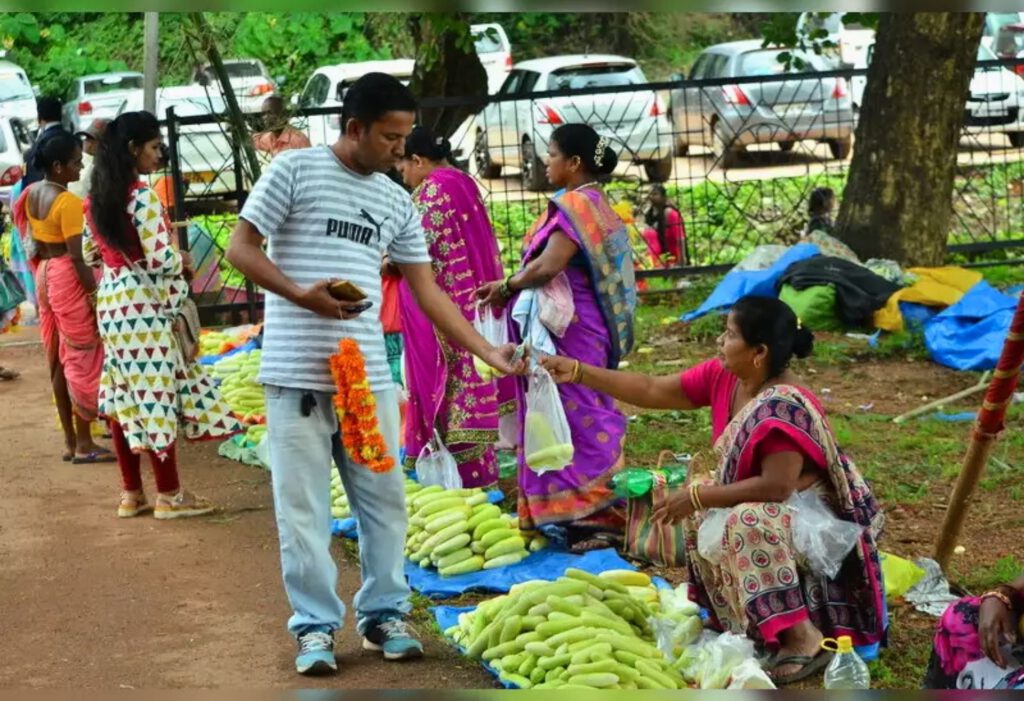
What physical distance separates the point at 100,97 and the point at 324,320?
1795cm

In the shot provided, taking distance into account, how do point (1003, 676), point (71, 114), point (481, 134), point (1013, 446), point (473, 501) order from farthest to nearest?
1. point (71, 114)
2. point (481, 134)
3. point (1013, 446)
4. point (473, 501)
5. point (1003, 676)

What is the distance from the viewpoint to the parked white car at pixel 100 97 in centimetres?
2070

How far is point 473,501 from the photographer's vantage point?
6.41m

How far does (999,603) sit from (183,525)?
444 centimetres

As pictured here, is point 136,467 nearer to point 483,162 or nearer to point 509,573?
point 509,573

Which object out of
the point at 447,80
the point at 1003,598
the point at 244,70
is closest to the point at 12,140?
the point at 244,70

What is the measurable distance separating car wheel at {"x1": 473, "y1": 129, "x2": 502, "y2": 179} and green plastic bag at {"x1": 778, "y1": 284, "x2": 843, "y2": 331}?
3.62 m

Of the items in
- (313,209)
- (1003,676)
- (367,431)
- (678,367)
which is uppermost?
(313,209)

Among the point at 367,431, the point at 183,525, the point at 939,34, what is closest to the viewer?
the point at 367,431

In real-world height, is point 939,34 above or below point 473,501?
above

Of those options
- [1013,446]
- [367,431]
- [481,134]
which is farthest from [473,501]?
[481,134]

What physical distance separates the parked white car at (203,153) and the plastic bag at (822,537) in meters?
7.29

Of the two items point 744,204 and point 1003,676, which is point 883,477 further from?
point 744,204

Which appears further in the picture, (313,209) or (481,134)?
(481,134)
